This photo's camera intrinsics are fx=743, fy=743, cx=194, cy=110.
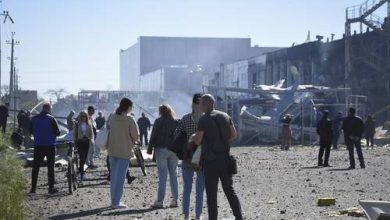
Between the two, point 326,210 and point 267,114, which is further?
point 267,114

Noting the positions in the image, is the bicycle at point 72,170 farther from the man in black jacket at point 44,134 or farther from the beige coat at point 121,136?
the beige coat at point 121,136

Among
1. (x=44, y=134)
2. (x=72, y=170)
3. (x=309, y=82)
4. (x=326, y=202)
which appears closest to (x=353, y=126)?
(x=326, y=202)

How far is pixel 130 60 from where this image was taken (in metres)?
121

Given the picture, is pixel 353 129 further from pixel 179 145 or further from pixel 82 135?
pixel 179 145

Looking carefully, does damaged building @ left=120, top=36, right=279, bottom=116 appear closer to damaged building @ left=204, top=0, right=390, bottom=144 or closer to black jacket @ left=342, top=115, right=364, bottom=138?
damaged building @ left=204, top=0, right=390, bottom=144

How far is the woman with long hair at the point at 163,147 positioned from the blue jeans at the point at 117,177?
576 millimetres

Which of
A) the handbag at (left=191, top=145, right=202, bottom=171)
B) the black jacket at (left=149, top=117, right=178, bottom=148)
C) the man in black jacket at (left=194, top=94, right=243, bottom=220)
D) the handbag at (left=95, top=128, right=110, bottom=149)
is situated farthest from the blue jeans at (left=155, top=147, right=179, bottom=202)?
the man in black jacket at (left=194, top=94, right=243, bottom=220)

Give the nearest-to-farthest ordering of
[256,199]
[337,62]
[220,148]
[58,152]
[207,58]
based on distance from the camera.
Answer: [220,148]
[256,199]
[58,152]
[337,62]
[207,58]

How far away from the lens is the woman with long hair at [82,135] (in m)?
18.0

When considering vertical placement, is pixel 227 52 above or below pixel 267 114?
above

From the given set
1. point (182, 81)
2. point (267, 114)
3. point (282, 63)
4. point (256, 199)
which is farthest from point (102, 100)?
point (256, 199)

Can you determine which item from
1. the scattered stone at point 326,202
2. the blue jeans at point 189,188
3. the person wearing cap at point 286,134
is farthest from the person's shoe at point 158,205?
the person wearing cap at point 286,134

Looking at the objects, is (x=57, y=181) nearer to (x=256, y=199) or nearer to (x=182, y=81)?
(x=256, y=199)

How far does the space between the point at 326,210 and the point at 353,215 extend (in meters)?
0.83
